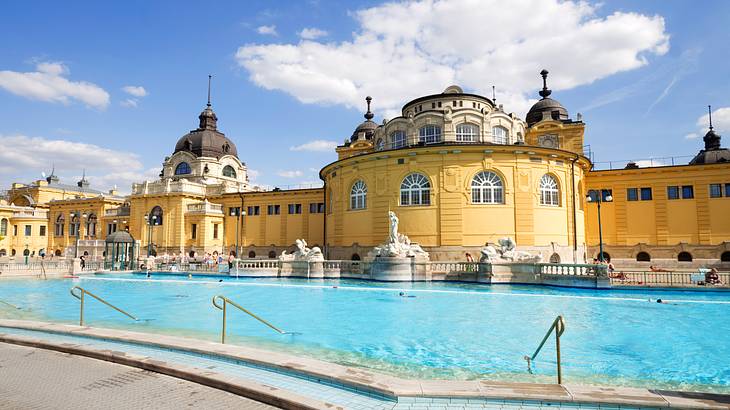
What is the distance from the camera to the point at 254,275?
1093 inches

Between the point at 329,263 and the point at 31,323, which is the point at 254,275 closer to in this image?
the point at 329,263

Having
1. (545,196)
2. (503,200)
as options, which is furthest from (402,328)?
(545,196)

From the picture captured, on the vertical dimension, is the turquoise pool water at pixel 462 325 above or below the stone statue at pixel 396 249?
below

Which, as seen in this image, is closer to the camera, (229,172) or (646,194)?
(646,194)

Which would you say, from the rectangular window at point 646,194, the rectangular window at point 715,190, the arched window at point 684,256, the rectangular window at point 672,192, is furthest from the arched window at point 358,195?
the rectangular window at point 715,190

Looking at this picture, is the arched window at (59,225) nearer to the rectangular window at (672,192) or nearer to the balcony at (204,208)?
the balcony at (204,208)

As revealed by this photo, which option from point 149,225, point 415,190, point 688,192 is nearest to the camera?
point 415,190

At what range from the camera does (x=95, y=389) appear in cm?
620

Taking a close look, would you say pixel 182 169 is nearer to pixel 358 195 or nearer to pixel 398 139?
pixel 358 195

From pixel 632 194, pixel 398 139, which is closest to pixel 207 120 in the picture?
pixel 398 139

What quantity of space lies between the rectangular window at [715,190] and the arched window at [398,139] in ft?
77.7

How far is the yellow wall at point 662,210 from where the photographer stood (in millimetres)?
32125

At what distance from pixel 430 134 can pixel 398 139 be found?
2.96 meters

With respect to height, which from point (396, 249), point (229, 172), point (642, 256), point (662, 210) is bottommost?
point (642, 256)
